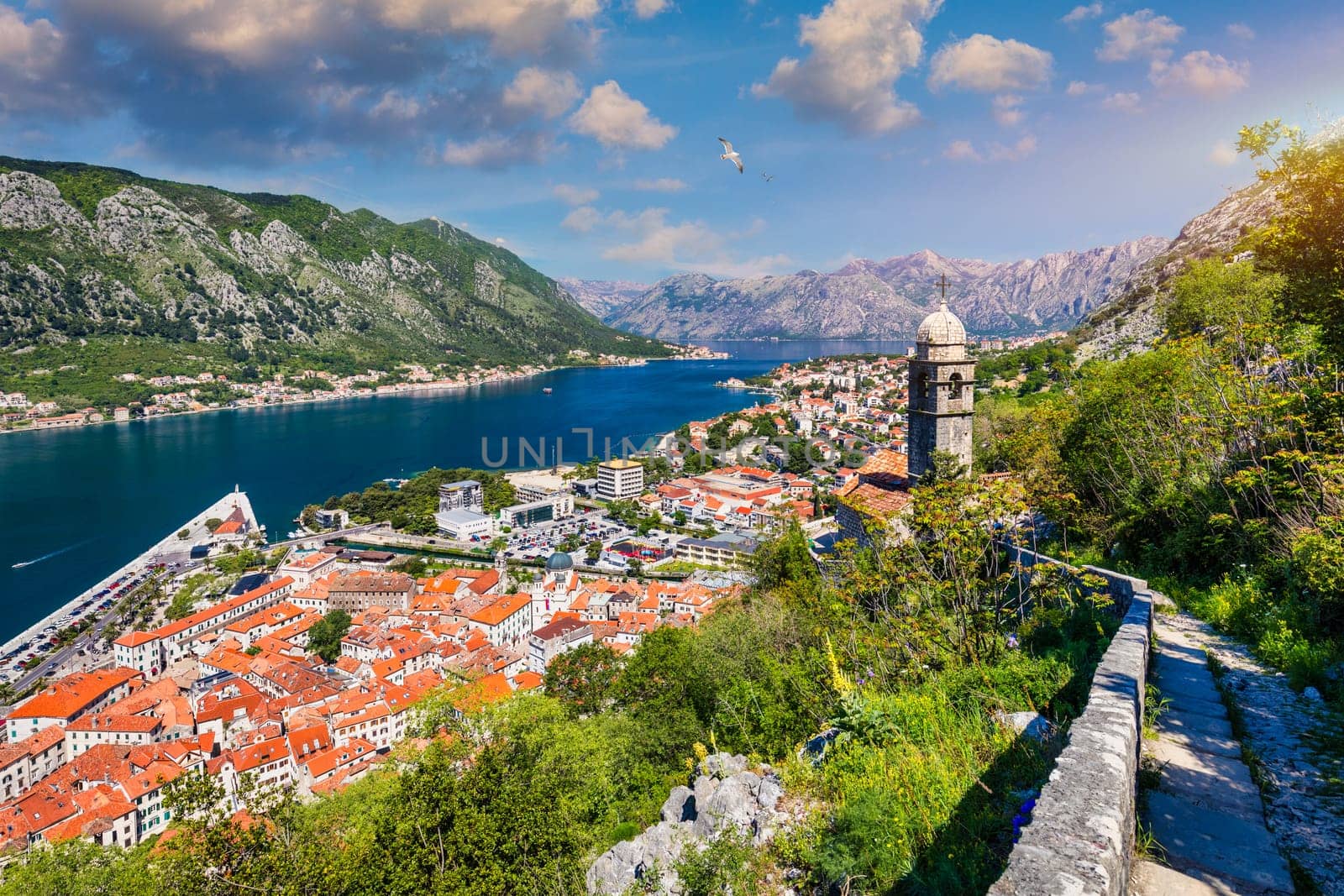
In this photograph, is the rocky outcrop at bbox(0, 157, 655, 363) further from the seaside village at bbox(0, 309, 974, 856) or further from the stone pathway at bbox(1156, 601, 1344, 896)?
the stone pathway at bbox(1156, 601, 1344, 896)

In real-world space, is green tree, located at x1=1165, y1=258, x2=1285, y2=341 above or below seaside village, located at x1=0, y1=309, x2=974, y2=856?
above

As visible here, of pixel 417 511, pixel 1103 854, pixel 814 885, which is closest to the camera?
pixel 1103 854

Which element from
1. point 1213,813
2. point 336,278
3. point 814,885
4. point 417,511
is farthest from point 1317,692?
point 336,278

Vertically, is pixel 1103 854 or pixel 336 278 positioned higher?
pixel 336 278

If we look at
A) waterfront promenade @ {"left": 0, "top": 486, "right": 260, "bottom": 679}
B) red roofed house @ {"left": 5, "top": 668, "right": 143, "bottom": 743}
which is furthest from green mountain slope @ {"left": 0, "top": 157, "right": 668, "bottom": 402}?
red roofed house @ {"left": 5, "top": 668, "right": 143, "bottom": 743}

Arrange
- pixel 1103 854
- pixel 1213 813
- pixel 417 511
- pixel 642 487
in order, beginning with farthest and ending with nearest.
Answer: pixel 642 487
pixel 417 511
pixel 1213 813
pixel 1103 854

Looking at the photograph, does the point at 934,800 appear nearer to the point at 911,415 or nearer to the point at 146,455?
the point at 911,415

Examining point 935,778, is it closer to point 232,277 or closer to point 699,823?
point 699,823
